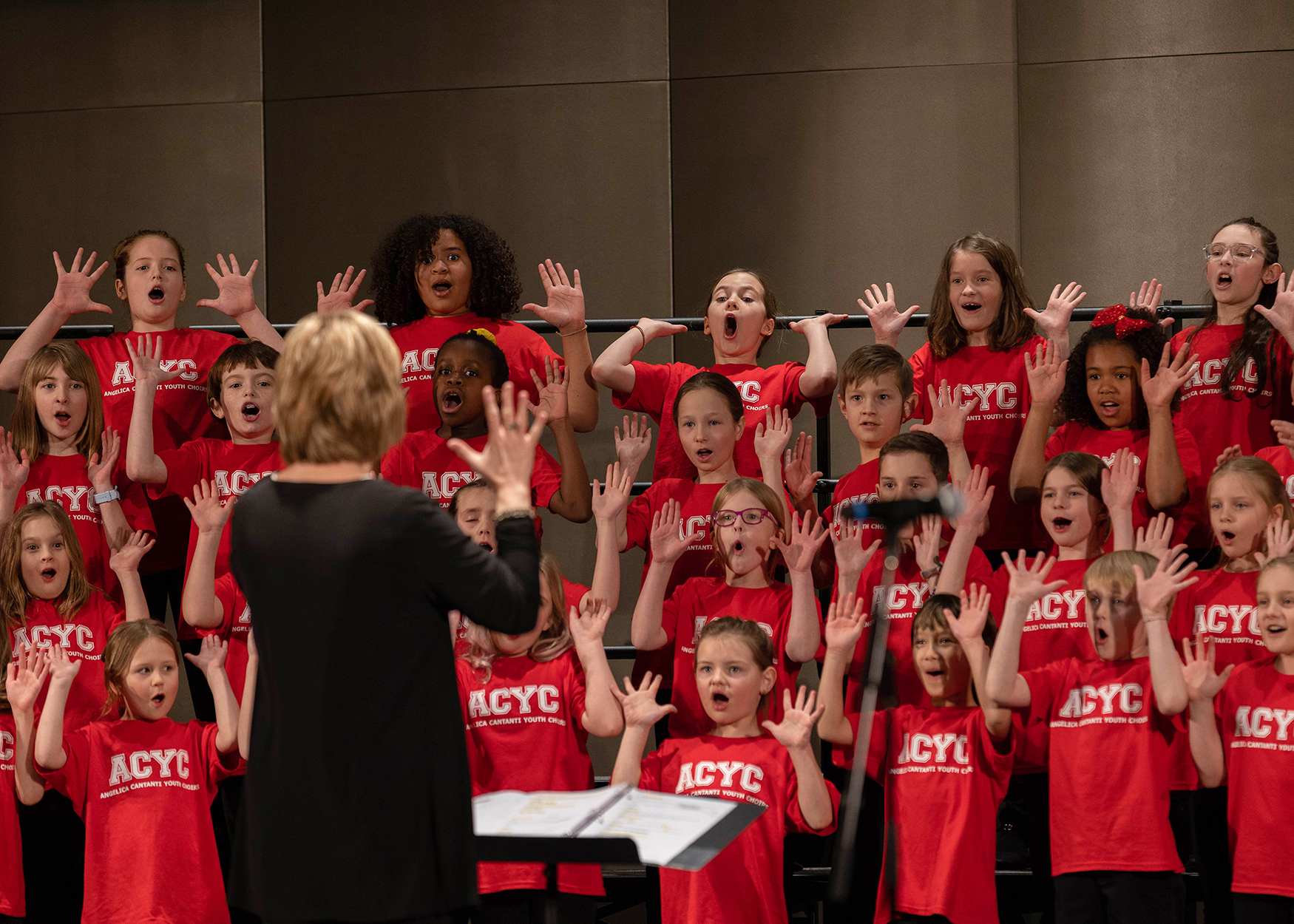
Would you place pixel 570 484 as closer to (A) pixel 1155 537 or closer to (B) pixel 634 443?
(B) pixel 634 443

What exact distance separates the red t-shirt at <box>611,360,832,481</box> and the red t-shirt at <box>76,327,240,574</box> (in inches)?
47.9

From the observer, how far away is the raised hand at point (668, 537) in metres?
3.61

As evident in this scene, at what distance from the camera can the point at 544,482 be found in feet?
13.1

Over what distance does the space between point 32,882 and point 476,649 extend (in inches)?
52.7

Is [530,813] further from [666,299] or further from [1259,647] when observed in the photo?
[666,299]

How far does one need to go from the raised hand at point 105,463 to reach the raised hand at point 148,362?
167mm

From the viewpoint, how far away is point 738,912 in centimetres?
321

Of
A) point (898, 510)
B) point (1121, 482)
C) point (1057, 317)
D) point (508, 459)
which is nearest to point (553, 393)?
point (1057, 317)

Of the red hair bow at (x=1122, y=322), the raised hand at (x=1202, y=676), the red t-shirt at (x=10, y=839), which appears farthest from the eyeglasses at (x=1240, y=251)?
the red t-shirt at (x=10, y=839)

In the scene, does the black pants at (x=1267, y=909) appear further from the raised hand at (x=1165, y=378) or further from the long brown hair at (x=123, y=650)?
the long brown hair at (x=123, y=650)

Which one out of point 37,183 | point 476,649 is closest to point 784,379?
point 476,649

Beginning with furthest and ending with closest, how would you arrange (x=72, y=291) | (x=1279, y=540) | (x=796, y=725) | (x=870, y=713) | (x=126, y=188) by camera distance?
(x=126, y=188) → (x=72, y=291) → (x=1279, y=540) → (x=796, y=725) → (x=870, y=713)

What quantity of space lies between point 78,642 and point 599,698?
1.46 metres

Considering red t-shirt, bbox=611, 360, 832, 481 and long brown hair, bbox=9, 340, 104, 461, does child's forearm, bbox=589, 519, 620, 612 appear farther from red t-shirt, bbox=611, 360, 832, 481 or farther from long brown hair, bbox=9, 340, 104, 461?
long brown hair, bbox=9, 340, 104, 461
